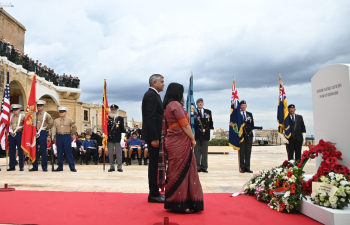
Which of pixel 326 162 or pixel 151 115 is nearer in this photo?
pixel 326 162

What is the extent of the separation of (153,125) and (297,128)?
482 centimetres

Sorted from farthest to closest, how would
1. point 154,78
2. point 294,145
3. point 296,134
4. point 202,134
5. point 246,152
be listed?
point 202,134 < point 246,152 < point 294,145 < point 296,134 < point 154,78

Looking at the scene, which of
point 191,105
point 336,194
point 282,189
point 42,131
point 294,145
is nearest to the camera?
point 336,194

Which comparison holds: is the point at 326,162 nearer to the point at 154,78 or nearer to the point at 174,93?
the point at 174,93

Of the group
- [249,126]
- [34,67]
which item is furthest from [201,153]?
[34,67]

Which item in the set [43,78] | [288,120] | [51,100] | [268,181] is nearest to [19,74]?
[43,78]

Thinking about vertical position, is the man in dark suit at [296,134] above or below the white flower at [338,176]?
above

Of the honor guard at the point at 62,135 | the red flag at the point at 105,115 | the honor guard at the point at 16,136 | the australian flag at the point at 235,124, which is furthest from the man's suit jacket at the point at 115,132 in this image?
the australian flag at the point at 235,124

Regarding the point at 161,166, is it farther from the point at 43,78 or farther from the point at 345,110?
the point at 43,78

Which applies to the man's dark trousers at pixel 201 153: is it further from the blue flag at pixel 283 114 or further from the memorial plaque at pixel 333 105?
the memorial plaque at pixel 333 105

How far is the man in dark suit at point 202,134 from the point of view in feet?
24.6

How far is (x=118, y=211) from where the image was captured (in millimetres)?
3387

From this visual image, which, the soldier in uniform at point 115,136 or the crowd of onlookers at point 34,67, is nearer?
the soldier in uniform at point 115,136

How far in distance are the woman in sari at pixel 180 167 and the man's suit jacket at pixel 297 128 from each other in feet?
15.6
